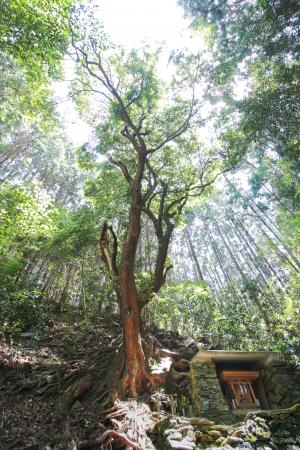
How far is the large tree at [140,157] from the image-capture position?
596 centimetres

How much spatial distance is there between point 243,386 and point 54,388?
17.1ft

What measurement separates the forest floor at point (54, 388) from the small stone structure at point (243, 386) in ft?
3.43

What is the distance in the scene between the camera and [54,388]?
5.79 m

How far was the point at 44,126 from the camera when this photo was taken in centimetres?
862

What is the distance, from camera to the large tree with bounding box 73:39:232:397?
5957mm

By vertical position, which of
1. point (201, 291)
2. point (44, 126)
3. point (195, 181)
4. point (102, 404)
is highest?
point (44, 126)

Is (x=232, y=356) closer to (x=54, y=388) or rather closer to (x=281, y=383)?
(x=281, y=383)

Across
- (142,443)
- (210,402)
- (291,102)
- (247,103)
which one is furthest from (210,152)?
(142,443)

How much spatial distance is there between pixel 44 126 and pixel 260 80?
8.25m

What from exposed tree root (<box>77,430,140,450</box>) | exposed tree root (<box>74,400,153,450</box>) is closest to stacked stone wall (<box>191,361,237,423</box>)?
exposed tree root (<box>74,400,153,450</box>)

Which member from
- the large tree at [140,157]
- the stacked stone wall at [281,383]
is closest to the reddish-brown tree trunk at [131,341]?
the large tree at [140,157]

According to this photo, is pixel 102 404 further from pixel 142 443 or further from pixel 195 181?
pixel 195 181

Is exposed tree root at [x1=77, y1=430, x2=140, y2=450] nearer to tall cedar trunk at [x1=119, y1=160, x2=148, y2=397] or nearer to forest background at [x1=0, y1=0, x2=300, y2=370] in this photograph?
tall cedar trunk at [x1=119, y1=160, x2=148, y2=397]

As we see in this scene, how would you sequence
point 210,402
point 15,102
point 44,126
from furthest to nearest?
point 15,102, point 44,126, point 210,402
